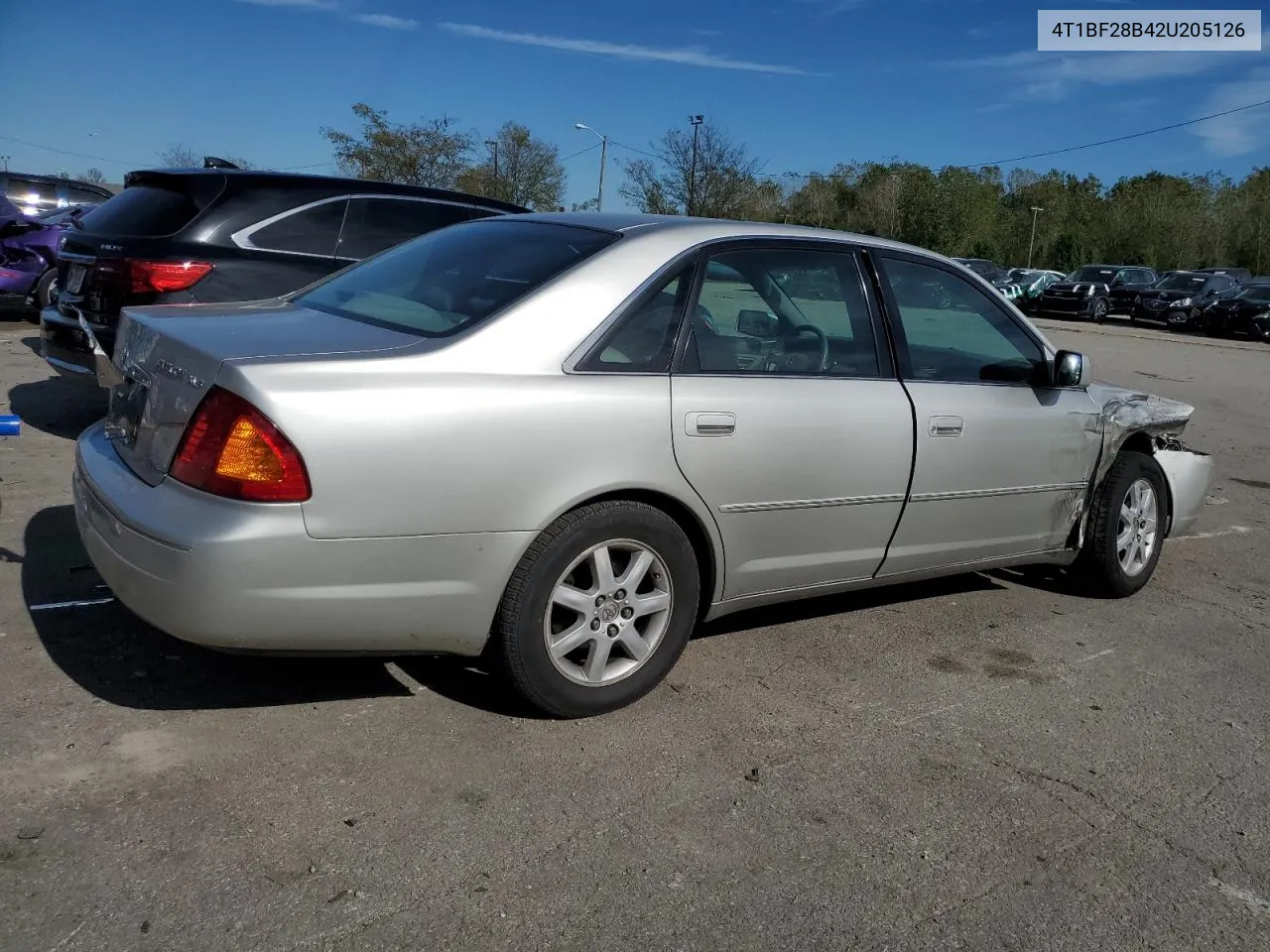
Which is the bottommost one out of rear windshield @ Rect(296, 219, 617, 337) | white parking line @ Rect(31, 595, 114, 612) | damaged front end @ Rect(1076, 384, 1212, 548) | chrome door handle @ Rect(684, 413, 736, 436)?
white parking line @ Rect(31, 595, 114, 612)

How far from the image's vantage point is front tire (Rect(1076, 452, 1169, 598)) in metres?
4.99

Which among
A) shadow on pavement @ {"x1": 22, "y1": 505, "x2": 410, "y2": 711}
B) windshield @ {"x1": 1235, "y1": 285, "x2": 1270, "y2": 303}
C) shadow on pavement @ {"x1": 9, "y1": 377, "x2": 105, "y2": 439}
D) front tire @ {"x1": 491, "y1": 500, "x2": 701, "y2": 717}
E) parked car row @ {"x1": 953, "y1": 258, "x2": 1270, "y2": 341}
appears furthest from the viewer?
parked car row @ {"x1": 953, "y1": 258, "x2": 1270, "y2": 341}

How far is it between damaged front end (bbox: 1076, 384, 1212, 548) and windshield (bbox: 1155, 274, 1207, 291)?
3005 centimetres

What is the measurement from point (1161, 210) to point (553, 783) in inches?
2472

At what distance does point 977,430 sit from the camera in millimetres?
4305

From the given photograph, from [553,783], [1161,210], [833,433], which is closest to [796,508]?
[833,433]

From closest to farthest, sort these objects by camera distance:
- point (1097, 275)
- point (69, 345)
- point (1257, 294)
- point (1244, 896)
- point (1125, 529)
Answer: point (1244, 896) → point (1125, 529) → point (69, 345) → point (1257, 294) → point (1097, 275)

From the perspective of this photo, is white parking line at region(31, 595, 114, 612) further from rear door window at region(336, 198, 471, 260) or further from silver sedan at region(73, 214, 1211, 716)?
rear door window at region(336, 198, 471, 260)

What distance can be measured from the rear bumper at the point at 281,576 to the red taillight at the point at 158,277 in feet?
9.86

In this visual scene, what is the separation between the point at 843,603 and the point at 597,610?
6.06ft

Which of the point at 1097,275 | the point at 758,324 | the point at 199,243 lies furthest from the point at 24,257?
the point at 1097,275

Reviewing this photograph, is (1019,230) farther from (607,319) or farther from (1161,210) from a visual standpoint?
(607,319)

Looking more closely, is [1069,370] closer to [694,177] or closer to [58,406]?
[58,406]

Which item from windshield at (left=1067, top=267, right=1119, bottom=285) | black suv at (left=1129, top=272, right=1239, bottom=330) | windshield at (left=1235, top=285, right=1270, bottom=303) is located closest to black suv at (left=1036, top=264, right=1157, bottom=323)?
windshield at (left=1067, top=267, right=1119, bottom=285)
